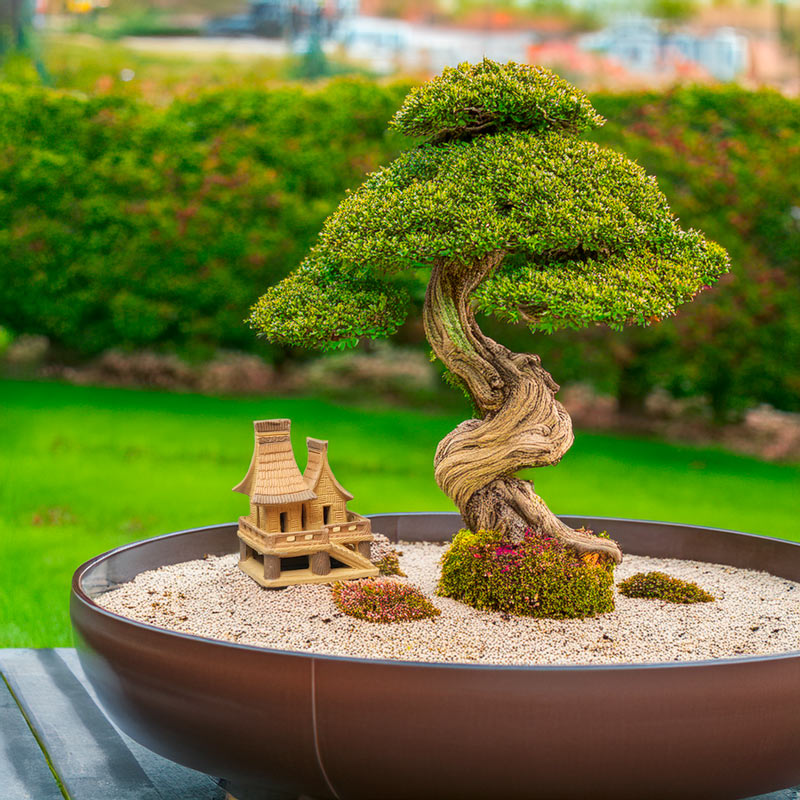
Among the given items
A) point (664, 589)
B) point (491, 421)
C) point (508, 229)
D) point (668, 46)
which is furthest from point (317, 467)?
point (668, 46)

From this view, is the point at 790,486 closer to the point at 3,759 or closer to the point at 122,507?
the point at 122,507

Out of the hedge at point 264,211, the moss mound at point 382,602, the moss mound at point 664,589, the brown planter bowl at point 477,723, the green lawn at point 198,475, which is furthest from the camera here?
the hedge at point 264,211

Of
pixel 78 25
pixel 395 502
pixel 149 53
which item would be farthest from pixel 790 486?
pixel 78 25

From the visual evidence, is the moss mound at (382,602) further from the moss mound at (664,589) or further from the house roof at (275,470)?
the moss mound at (664,589)

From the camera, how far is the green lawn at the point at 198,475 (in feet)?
20.5

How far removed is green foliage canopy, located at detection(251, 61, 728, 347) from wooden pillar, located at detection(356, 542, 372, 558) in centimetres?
65

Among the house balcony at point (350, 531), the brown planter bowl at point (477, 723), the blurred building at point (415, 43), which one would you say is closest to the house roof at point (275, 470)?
the house balcony at point (350, 531)

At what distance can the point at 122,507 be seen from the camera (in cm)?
701

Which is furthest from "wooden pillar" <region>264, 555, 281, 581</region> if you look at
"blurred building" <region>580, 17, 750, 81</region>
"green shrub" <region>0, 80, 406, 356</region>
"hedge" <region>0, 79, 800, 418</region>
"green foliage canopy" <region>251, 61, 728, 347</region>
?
"blurred building" <region>580, 17, 750, 81</region>

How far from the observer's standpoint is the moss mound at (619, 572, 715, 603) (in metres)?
3.19

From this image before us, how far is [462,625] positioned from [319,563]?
55 centimetres

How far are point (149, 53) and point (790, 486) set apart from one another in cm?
2989

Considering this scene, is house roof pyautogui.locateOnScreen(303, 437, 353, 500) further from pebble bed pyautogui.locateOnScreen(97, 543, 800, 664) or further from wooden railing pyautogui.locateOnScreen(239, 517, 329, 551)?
pebble bed pyautogui.locateOnScreen(97, 543, 800, 664)

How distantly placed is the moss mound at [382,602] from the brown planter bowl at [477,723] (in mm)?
609
